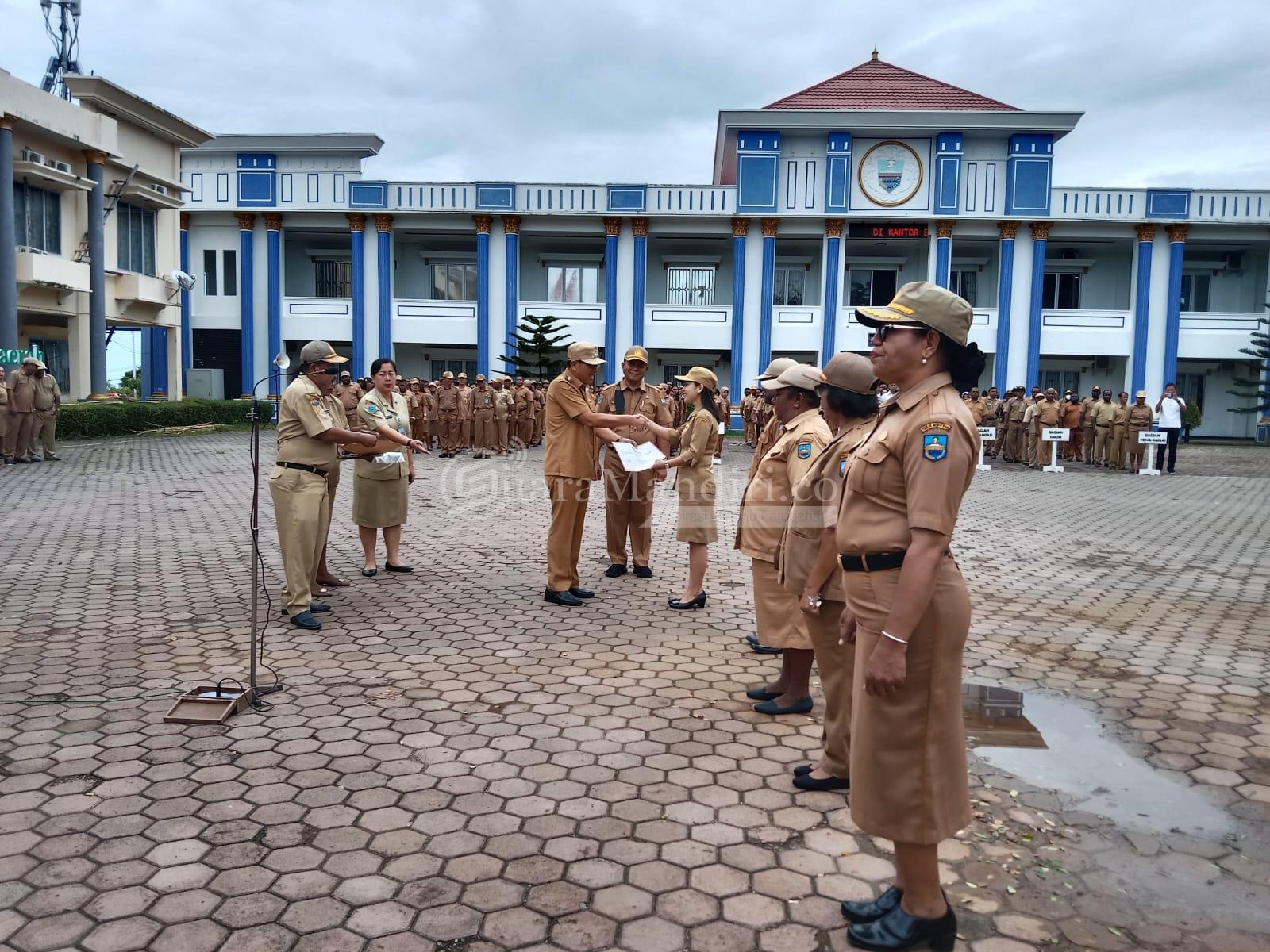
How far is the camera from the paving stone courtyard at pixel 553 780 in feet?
8.85

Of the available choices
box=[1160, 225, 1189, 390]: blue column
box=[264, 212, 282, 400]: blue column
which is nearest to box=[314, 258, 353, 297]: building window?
box=[264, 212, 282, 400]: blue column

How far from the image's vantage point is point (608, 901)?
2777 millimetres

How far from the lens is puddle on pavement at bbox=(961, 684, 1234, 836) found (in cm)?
343

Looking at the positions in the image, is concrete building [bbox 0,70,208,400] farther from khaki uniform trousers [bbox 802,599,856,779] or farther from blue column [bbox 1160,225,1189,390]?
blue column [bbox 1160,225,1189,390]

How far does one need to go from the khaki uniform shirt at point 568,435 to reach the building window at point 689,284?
25.1 m

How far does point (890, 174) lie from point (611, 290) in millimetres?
9440

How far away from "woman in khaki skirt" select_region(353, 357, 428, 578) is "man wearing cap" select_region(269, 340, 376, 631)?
1055 mm

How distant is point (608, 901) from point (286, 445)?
13.1 ft

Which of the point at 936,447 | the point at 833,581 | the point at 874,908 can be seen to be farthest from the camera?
the point at 833,581

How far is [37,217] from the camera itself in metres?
21.1

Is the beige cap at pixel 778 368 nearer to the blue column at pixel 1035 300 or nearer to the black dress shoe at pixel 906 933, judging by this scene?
the black dress shoe at pixel 906 933

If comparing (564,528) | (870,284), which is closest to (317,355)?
(564,528)

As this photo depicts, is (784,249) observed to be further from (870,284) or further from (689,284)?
(689,284)

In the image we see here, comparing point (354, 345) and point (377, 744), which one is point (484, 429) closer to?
point (354, 345)
